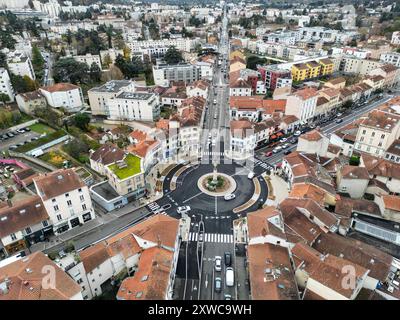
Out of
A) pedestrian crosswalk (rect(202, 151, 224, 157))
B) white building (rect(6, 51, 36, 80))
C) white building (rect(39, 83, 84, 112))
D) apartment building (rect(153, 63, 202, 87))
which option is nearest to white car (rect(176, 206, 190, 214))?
pedestrian crosswalk (rect(202, 151, 224, 157))

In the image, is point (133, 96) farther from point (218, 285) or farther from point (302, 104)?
point (218, 285)

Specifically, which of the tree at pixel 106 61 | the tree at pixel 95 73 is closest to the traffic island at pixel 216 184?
the tree at pixel 95 73

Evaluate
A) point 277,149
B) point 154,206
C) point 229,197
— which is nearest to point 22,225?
point 154,206

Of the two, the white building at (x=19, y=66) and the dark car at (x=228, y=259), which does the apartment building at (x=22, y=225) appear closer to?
the dark car at (x=228, y=259)

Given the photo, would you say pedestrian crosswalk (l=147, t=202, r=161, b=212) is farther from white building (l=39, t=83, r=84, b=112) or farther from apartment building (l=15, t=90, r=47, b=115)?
apartment building (l=15, t=90, r=47, b=115)

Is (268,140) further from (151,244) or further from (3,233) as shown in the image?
(3,233)
